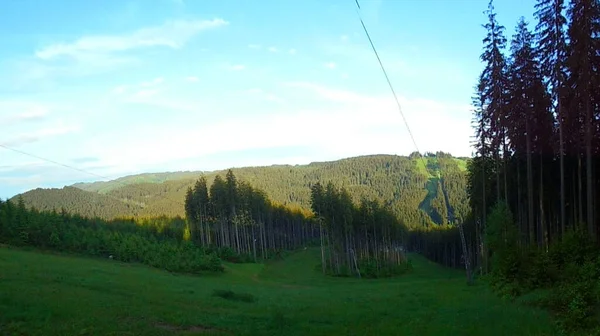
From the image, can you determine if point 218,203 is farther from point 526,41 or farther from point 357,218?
point 526,41

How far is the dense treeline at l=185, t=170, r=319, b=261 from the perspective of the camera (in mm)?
93125

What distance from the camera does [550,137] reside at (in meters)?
37.0

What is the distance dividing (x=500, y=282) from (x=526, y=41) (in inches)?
851

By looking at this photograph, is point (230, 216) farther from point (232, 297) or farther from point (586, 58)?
point (586, 58)

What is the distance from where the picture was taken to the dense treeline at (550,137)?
980 inches

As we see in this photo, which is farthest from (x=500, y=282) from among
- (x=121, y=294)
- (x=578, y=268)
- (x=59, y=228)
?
(x=59, y=228)

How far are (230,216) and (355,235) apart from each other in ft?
85.2

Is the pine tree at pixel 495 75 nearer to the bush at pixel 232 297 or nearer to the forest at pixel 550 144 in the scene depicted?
the forest at pixel 550 144

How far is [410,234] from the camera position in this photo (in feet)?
503

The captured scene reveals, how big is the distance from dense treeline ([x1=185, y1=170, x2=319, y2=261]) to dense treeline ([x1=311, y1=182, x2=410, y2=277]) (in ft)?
53.2

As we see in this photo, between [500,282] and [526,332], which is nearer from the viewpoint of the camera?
[526,332]

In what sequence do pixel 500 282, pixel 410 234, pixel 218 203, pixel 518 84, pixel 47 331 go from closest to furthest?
pixel 47 331 < pixel 500 282 < pixel 518 84 < pixel 218 203 < pixel 410 234

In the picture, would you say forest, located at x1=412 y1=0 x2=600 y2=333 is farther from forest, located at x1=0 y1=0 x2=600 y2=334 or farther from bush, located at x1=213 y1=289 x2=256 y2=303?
bush, located at x1=213 y1=289 x2=256 y2=303

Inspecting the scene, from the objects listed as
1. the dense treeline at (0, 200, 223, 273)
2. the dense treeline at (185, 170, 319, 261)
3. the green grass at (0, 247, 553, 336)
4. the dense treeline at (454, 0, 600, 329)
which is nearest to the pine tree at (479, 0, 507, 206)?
the dense treeline at (454, 0, 600, 329)
